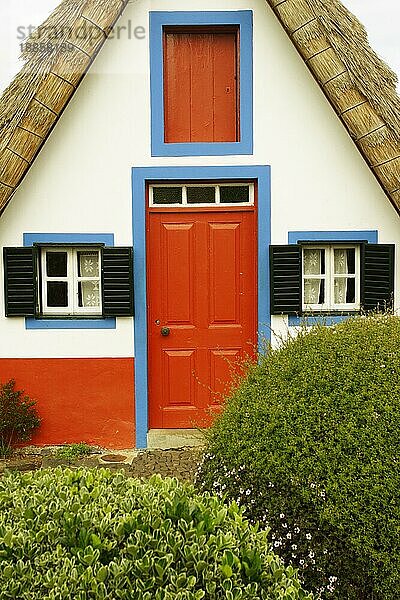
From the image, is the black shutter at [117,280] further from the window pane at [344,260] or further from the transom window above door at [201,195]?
the window pane at [344,260]

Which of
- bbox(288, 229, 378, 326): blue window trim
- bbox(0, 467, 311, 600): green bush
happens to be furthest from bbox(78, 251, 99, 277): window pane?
bbox(0, 467, 311, 600): green bush

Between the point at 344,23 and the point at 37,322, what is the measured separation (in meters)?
4.59

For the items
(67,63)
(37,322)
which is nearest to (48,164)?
(67,63)

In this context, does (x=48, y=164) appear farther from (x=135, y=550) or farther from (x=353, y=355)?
(x=135, y=550)

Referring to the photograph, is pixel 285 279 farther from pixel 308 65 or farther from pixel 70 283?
pixel 70 283

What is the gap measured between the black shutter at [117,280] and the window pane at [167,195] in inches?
27.3

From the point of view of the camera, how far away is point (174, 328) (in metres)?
7.55

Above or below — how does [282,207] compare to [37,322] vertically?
above

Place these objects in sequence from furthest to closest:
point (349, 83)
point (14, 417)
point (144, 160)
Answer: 1. point (144, 160)
2. point (14, 417)
3. point (349, 83)

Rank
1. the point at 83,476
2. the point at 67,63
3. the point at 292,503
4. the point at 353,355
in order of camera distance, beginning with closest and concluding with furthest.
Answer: the point at 83,476 < the point at 292,503 < the point at 353,355 < the point at 67,63

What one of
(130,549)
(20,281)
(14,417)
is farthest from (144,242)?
(130,549)

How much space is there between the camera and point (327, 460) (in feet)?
11.9

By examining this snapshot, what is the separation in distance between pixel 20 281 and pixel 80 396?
1421 millimetres

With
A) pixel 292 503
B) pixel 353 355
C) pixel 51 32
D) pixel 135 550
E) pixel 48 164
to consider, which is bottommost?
pixel 292 503
